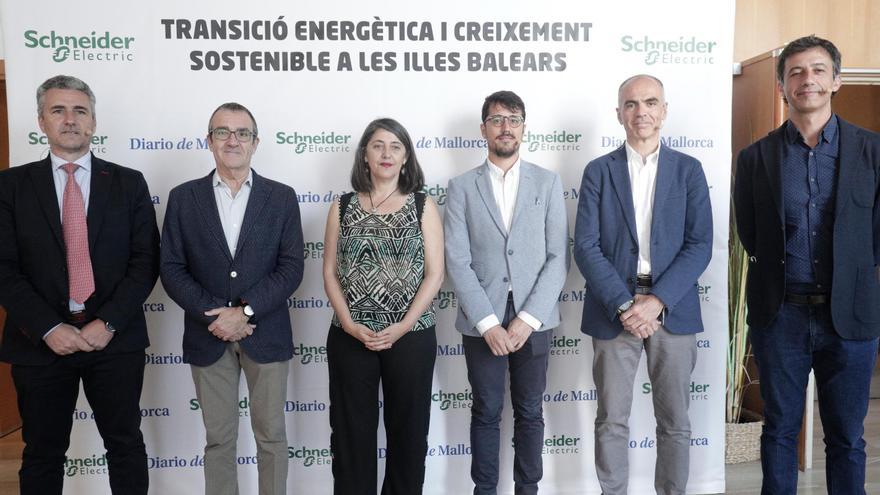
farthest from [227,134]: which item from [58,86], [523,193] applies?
[523,193]

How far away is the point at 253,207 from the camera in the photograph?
102 inches

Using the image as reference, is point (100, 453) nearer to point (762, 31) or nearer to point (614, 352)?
point (614, 352)

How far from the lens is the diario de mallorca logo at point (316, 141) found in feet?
10.2

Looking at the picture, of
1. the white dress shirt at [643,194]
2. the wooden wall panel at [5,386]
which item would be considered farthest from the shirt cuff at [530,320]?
the wooden wall panel at [5,386]

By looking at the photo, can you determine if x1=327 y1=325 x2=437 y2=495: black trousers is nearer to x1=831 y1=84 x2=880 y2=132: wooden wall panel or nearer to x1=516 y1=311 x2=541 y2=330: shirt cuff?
x1=516 y1=311 x2=541 y2=330: shirt cuff

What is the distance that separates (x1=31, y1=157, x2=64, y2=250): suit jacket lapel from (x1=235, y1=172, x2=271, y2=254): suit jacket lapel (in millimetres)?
657

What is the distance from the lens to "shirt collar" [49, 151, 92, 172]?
2.54 meters

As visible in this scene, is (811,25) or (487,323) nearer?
(487,323)

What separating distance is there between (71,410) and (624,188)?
2.38m

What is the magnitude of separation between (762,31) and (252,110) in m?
3.24

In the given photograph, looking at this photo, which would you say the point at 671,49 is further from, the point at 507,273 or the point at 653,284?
the point at 507,273

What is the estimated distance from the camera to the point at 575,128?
321 centimetres

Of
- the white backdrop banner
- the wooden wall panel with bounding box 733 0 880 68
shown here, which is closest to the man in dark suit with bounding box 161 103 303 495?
the white backdrop banner

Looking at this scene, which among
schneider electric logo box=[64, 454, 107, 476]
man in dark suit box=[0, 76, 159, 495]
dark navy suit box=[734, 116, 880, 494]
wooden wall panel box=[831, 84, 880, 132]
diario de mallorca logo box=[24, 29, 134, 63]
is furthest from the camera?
wooden wall panel box=[831, 84, 880, 132]
